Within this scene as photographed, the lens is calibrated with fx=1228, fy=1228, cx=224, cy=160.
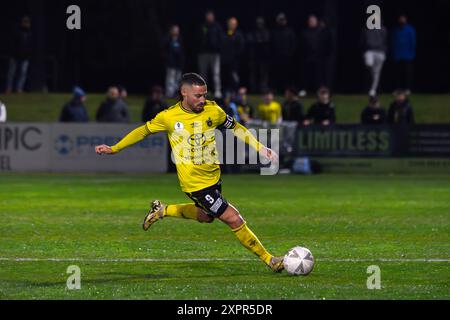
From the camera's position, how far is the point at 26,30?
35.8 metres

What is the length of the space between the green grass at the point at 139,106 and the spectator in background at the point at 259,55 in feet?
2.64

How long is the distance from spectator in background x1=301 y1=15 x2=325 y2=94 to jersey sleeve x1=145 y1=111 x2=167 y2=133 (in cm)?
2143

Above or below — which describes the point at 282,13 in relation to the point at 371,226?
above

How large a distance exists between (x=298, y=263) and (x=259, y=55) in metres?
23.7

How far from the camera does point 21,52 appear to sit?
35688 millimetres

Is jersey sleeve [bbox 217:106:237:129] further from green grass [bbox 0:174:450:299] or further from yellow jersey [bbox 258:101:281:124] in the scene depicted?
yellow jersey [bbox 258:101:281:124]

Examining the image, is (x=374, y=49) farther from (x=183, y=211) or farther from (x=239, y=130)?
(x=239, y=130)

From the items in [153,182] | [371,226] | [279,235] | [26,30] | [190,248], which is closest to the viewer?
[190,248]

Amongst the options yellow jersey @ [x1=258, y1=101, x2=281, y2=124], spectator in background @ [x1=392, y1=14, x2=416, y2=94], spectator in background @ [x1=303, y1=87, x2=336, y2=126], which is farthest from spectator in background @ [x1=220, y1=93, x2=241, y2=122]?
spectator in background @ [x1=392, y1=14, x2=416, y2=94]

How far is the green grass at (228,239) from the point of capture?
11.5m
